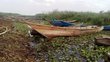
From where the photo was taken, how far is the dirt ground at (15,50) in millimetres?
11439

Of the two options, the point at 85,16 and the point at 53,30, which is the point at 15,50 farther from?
the point at 85,16

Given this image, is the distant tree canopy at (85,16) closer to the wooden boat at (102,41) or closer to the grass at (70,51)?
the grass at (70,51)

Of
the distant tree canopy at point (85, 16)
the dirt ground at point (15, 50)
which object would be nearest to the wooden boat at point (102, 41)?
the dirt ground at point (15, 50)

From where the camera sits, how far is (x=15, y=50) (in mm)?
12945

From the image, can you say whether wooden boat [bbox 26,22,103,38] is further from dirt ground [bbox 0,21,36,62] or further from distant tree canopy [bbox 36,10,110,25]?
distant tree canopy [bbox 36,10,110,25]

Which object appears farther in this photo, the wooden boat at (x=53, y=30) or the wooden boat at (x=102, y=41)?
the wooden boat at (x=53, y=30)

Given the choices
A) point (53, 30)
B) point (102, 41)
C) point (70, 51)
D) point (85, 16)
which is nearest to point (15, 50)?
point (70, 51)

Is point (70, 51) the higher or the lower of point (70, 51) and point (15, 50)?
the lower

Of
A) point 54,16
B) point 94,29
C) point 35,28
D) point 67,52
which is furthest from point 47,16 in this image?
point 67,52

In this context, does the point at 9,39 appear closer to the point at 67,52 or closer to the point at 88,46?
the point at 67,52

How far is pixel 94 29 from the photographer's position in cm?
1967

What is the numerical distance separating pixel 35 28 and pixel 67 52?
9.36 ft

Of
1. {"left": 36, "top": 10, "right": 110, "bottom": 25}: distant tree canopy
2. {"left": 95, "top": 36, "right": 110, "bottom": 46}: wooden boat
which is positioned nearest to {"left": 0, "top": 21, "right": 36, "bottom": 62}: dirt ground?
{"left": 95, "top": 36, "right": 110, "bottom": 46}: wooden boat

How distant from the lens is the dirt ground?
11439 mm
